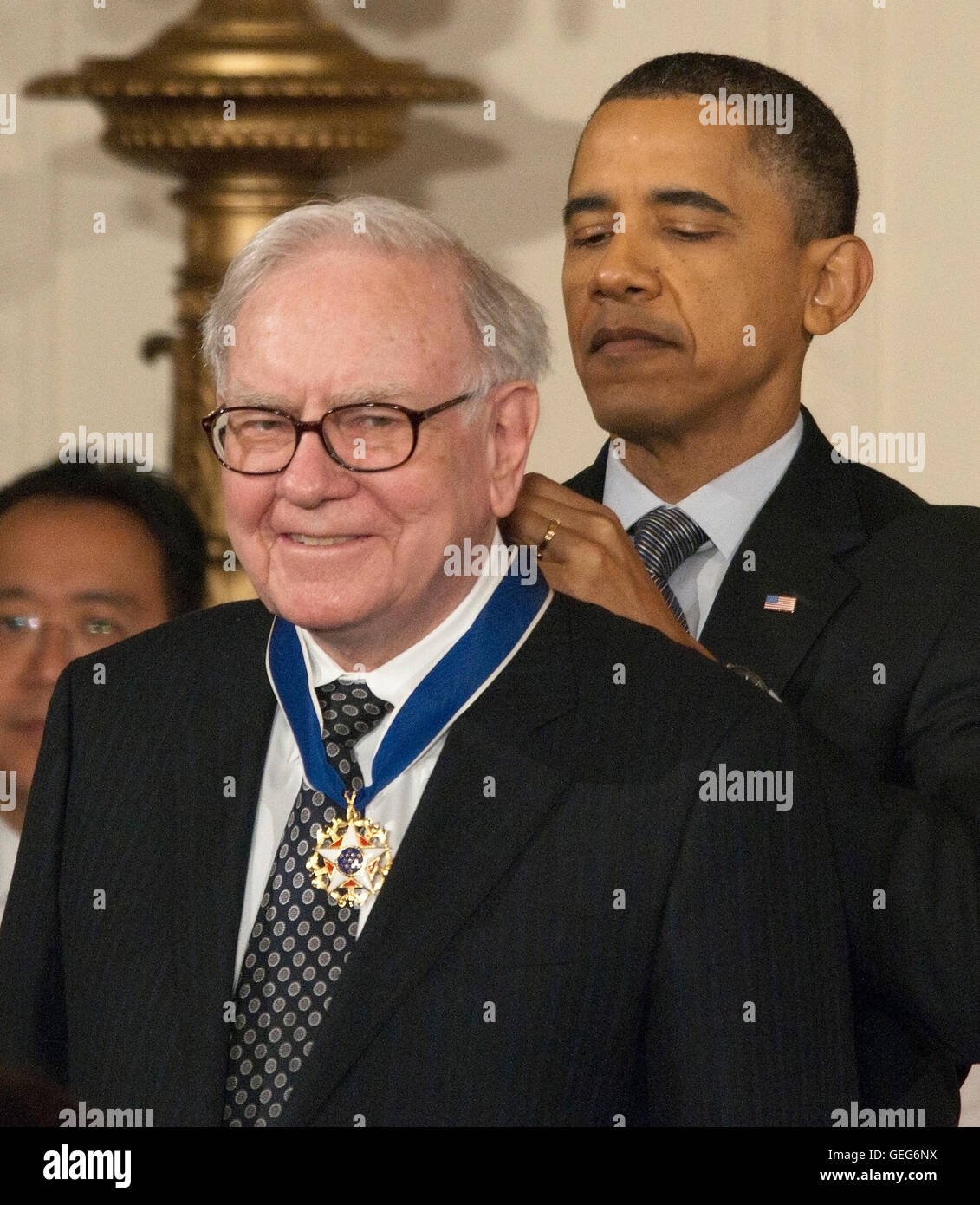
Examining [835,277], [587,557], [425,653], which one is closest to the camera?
[425,653]

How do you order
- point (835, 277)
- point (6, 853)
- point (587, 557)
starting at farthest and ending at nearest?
point (6, 853) → point (835, 277) → point (587, 557)

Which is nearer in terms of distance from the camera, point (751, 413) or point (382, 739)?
point (382, 739)

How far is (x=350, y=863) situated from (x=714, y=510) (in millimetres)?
794

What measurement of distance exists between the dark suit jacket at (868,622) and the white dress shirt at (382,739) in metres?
0.48

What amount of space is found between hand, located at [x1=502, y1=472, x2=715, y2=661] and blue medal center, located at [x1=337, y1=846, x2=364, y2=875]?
44 centimetres

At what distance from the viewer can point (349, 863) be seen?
1.71 metres

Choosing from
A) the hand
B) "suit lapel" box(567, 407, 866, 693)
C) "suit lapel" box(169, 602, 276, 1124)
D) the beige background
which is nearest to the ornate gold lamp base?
the beige background

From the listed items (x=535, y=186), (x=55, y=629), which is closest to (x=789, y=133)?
(x=55, y=629)

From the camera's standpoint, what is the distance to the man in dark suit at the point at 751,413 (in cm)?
225

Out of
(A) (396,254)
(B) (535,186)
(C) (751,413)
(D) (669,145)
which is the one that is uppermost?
(B) (535,186)

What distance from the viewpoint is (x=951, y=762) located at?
216cm

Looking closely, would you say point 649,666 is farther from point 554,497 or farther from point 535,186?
point 535,186

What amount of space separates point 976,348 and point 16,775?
157 centimetres

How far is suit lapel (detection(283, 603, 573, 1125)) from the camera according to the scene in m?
1.63
